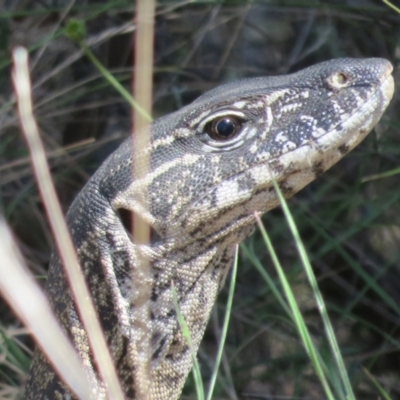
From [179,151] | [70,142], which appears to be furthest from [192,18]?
[179,151]

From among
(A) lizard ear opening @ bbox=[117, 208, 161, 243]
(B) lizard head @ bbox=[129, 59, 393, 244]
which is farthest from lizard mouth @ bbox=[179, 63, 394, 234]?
(A) lizard ear opening @ bbox=[117, 208, 161, 243]

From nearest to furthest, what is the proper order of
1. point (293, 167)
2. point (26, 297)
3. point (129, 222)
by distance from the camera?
point (26, 297)
point (293, 167)
point (129, 222)

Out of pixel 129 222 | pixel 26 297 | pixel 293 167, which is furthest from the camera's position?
pixel 129 222

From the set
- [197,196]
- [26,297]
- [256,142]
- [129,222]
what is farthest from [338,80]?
[26,297]

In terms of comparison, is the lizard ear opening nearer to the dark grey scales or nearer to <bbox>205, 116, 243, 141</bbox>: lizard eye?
the dark grey scales

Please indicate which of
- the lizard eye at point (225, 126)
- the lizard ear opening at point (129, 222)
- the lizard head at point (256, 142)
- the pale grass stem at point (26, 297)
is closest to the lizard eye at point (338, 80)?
the lizard head at point (256, 142)

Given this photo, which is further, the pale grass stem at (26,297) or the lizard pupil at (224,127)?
the lizard pupil at (224,127)

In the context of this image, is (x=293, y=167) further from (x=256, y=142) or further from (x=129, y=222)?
(x=129, y=222)

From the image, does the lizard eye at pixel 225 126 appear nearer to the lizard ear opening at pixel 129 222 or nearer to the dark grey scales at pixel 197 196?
the dark grey scales at pixel 197 196
